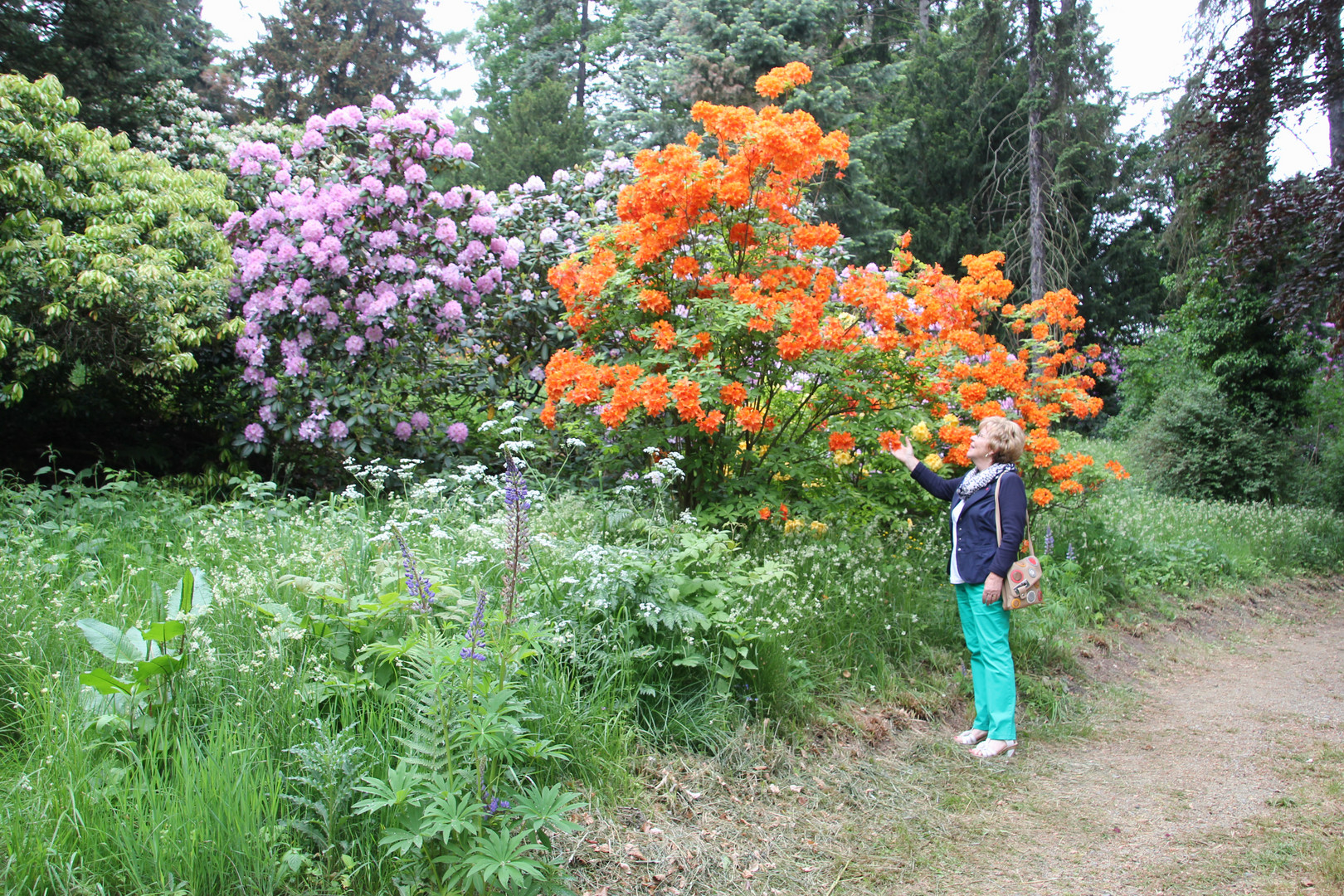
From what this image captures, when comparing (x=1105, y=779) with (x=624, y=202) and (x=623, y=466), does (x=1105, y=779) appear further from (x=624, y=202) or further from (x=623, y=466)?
(x=624, y=202)

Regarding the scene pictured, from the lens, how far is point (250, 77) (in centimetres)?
1989

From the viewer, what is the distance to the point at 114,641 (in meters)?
2.37

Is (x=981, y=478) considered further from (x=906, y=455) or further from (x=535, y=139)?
(x=535, y=139)

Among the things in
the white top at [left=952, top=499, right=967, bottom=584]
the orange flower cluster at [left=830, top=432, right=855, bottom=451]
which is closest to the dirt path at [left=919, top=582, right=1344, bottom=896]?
the white top at [left=952, top=499, right=967, bottom=584]

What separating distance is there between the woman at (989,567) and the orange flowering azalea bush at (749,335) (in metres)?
0.57

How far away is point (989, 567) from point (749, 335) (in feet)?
5.35

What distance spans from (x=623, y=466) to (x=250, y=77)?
2025 cm

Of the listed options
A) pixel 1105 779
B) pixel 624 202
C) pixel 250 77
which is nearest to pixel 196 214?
pixel 624 202

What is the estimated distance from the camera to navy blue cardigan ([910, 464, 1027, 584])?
361cm

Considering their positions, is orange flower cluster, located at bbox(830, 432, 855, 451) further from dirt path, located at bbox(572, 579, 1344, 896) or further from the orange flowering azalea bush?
dirt path, located at bbox(572, 579, 1344, 896)

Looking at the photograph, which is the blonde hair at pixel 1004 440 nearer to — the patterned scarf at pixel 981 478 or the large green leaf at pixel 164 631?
the patterned scarf at pixel 981 478

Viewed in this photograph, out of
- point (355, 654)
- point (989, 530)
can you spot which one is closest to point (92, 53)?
point (355, 654)

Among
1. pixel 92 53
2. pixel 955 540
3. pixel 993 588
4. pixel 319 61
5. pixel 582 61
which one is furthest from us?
pixel 582 61

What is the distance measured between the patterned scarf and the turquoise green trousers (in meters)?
0.44
